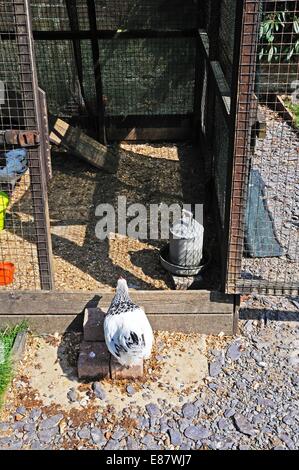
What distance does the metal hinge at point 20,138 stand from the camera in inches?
134

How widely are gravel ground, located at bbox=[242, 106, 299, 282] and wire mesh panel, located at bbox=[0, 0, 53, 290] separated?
5.78 feet

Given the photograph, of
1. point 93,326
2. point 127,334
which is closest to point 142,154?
point 93,326

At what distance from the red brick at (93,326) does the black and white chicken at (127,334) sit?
1.03 ft

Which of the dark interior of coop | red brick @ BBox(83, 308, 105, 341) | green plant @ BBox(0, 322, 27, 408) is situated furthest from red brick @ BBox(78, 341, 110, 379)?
the dark interior of coop

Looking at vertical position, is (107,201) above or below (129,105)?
below

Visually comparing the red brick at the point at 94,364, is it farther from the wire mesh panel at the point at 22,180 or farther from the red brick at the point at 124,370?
the wire mesh panel at the point at 22,180

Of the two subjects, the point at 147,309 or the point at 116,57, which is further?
the point at 116,57

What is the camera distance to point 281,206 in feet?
19.3

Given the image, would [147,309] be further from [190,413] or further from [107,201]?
[107,201]

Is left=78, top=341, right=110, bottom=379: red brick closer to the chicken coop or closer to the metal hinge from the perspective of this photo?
the chicken coop

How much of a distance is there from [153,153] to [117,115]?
0.81 meters

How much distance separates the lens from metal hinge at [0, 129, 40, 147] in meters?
3.40

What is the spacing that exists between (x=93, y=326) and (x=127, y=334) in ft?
1.93
